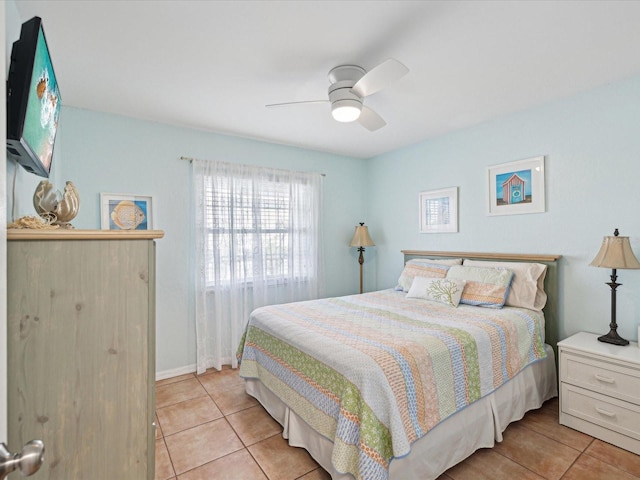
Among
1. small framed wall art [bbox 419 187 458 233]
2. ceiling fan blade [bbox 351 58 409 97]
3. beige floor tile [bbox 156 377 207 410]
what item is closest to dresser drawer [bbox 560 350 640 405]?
small framed wall art [bbox 419 187 458 233]

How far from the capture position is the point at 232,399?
2820 mm

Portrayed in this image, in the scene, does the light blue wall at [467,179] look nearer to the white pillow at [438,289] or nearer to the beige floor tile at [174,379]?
the beige floor tile at [174,379]

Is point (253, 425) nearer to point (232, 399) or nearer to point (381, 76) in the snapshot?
point (232, 399)

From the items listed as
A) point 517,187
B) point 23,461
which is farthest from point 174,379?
point 517,187

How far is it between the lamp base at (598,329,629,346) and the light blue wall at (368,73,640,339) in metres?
0.17

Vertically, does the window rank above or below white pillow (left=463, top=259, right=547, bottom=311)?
above

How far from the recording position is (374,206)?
4.64 m

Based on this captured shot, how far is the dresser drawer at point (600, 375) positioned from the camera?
2.09 meters

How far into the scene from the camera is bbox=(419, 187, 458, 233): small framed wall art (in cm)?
363

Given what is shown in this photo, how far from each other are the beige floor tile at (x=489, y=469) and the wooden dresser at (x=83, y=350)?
1.70m

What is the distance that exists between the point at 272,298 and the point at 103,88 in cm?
253

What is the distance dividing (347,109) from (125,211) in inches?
87.3

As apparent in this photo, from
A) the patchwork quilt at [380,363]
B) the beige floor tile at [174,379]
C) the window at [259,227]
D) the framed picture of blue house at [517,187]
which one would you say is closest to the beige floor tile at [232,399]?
the patchwork quilt at [380,363]

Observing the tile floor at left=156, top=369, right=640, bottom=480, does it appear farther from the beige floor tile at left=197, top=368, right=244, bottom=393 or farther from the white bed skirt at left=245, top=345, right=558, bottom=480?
the beige floor tile at left=197, top=368, right=244, bottom=393
